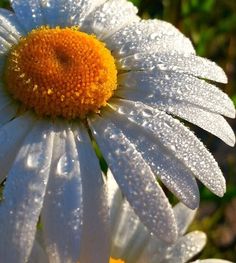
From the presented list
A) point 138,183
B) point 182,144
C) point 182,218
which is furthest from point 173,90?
point 182,218

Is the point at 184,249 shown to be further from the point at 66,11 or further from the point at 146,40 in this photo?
the point at 66,11

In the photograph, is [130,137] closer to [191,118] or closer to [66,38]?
[191,118]

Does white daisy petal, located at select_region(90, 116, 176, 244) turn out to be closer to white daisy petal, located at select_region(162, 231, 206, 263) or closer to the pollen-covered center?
the pollen-covered center

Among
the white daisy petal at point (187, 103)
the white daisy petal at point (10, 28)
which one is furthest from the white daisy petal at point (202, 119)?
the white daisy petal at point (10, 28)

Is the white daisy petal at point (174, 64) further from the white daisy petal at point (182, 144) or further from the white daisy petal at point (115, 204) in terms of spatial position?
the white daisy petal at point (115, 204)

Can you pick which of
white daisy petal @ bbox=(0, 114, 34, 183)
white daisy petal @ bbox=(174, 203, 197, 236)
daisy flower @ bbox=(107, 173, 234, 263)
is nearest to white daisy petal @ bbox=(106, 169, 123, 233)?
daisy flower @ bbox=(107, 173, 234, 263)

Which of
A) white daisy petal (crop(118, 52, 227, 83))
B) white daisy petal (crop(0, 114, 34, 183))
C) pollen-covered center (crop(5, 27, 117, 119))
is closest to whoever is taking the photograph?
white daisy petal (crop(0, 114, 34, 183))
